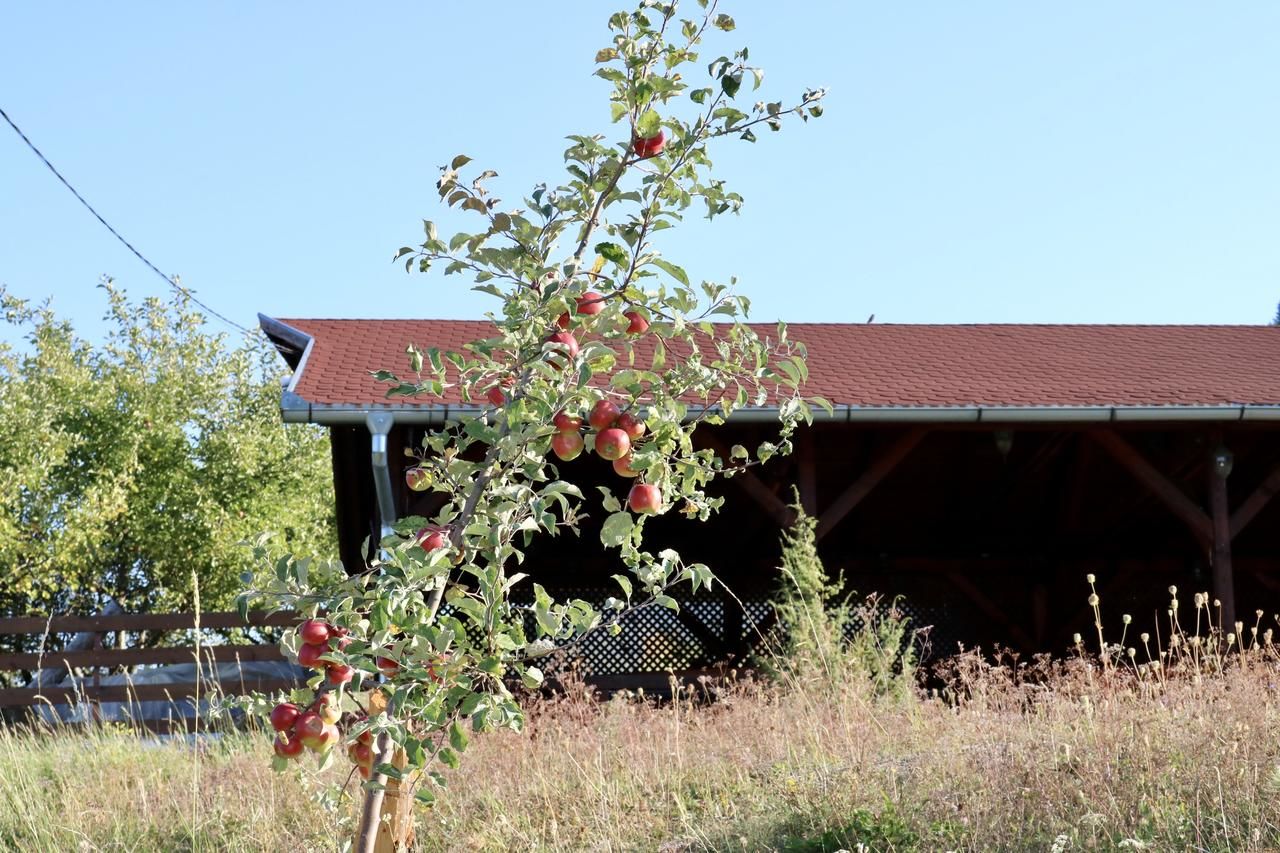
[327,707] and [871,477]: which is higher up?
[871,477]

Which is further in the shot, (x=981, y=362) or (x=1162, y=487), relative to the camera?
(x=981, y=362)

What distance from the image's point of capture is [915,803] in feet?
13.9

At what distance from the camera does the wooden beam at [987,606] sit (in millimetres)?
11508

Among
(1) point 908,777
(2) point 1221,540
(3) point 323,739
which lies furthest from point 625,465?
(2) point 1221,540

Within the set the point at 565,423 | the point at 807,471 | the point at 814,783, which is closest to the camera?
the point at 565,423

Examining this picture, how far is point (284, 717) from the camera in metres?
2.59

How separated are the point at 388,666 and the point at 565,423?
1.96 feet

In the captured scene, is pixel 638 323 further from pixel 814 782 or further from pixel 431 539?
pixel 814 782

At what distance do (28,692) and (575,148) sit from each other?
7.34 metres

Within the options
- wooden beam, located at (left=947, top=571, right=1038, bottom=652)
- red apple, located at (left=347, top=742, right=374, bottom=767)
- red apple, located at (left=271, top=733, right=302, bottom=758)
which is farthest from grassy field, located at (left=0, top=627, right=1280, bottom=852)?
wooden beam, located at (left=947, top=571, right=1038, bottom=652)

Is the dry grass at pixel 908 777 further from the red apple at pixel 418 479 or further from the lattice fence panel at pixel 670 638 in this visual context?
the lattice fence panel at pixel 670 638

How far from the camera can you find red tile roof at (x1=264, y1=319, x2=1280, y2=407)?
8180 mm

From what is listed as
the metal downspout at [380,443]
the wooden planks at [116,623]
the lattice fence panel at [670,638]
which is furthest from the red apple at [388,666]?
the lattice fence panel at [670,638]

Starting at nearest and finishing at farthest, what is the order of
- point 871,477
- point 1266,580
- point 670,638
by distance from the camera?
point 871,477, point 670,638, point 1266,580
